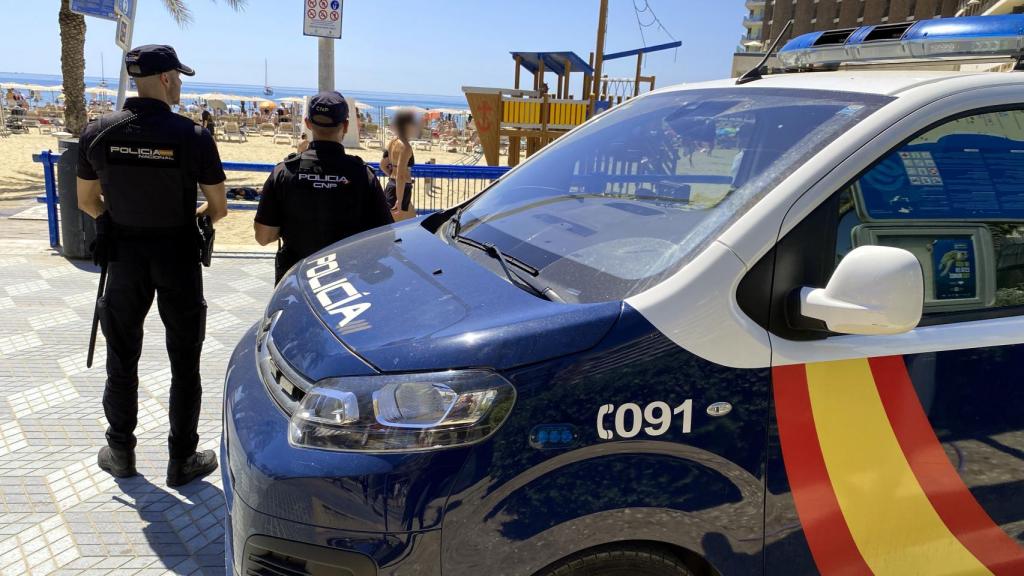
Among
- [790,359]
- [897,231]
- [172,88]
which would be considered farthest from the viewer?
[172,88]

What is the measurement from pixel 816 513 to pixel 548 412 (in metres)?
0.76

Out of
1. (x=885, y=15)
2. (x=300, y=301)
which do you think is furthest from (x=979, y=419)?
(x=885, y=15)

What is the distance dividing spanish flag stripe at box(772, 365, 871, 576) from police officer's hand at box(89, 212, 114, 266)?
8.85ft

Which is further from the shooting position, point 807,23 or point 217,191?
point 807,23

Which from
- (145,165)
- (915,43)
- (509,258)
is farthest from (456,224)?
(915,43)

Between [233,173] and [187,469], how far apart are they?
15.3 metres

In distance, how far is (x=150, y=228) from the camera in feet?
9.92

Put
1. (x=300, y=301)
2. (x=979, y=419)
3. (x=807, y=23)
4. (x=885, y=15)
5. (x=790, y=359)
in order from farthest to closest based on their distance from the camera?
(x=807, y=23) < (x=885, y=15) < (x=300, y=301) < (x=979, y=419) < (x=790, y=359)

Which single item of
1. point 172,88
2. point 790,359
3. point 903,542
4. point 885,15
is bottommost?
point 903,542

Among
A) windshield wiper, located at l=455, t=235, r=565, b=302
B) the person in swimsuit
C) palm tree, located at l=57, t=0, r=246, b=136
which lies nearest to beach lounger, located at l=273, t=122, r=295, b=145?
palm tree, located at l=57, t=0, r=246, b=136

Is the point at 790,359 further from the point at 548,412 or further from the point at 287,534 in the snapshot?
the point at 287,534

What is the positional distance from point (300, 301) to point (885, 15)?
252 feet

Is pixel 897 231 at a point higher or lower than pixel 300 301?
higher

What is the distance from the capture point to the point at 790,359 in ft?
5.70
